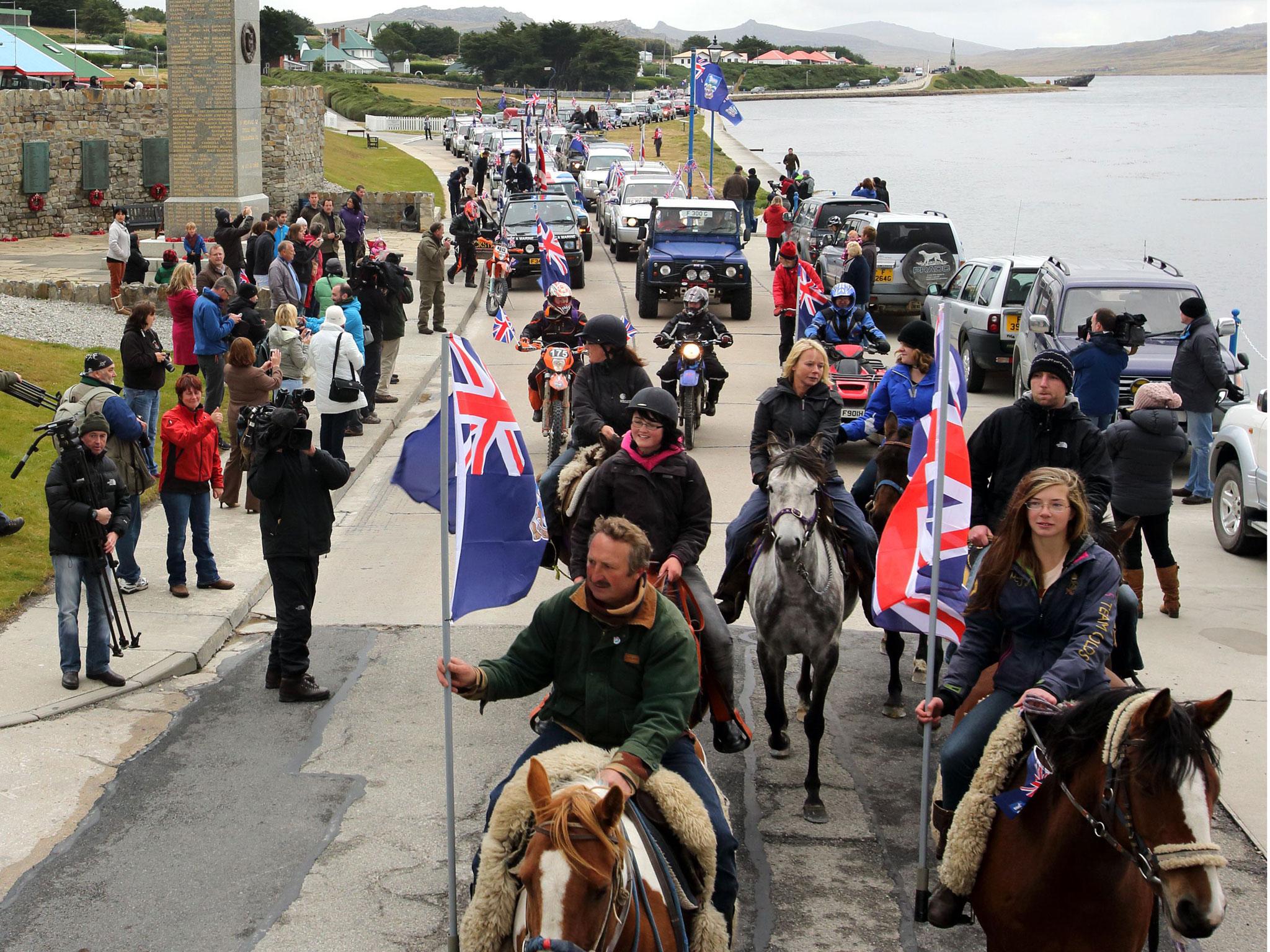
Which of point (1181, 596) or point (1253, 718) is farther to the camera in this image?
point (1181, 596)

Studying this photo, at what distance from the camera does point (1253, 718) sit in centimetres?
893

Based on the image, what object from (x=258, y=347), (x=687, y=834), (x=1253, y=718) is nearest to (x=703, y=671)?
(x=687, y=834)

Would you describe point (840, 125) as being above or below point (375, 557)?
above

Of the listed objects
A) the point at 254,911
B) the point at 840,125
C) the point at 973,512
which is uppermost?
the point at 840,125

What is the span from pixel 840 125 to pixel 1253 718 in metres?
105

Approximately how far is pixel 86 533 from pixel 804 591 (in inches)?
186

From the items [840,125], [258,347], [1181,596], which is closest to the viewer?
[1181,596]

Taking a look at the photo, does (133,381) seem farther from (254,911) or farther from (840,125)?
(840,125)

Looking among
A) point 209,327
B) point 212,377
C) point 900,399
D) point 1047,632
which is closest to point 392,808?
point 1047,632

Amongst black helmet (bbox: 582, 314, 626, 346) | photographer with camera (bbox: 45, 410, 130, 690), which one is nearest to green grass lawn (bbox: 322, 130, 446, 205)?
black helmet (bbox: 582, 314, 626, 346)

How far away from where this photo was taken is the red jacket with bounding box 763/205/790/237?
33.9m

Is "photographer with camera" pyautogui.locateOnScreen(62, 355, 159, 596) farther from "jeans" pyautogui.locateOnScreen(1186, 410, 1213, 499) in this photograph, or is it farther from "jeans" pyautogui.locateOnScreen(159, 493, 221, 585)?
"jeans" pyautogui.locateOnScreen(1186, 410, 1213, 499)

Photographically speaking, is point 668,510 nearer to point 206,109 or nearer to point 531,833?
point 531,833

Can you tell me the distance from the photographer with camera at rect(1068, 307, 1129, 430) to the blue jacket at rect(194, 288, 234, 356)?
8934 mm
